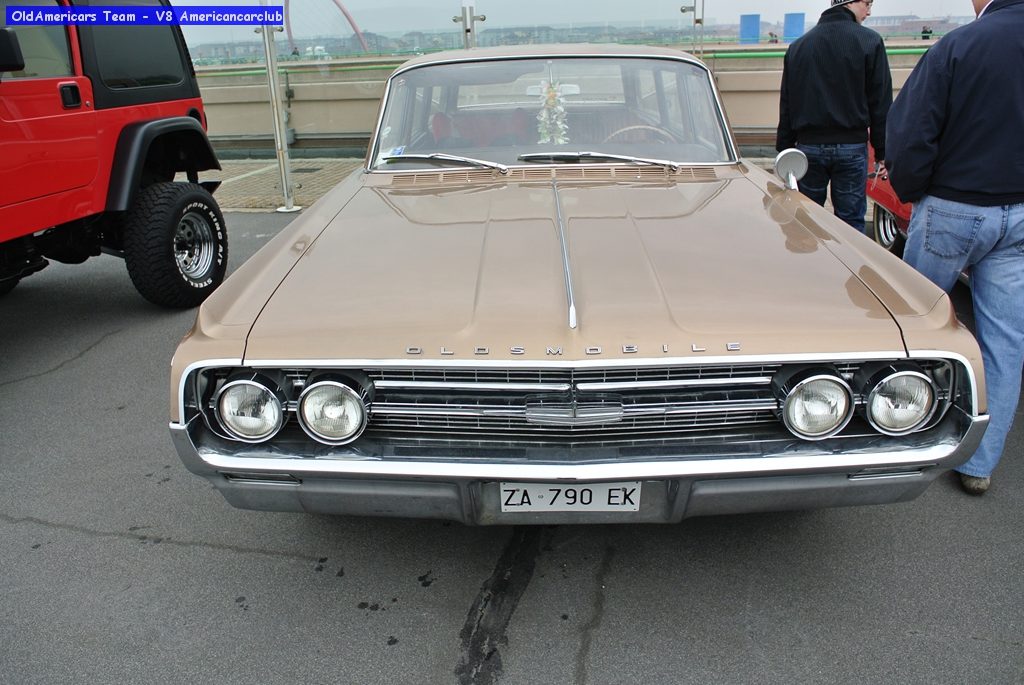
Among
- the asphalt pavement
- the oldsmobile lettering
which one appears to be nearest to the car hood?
the oldsmobile lettering

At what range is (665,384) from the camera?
82.7 inches

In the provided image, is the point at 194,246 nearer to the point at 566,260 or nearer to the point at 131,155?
the point at 131,155

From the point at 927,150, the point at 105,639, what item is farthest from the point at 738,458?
the point at 105,639

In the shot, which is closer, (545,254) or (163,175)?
(545,254)

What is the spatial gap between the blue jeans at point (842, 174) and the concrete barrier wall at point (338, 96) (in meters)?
5.23

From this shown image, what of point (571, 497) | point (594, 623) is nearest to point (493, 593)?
point (594, 623)

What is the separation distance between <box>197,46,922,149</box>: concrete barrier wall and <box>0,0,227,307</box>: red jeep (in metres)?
5.55

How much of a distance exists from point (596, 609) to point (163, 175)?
4.70 meters

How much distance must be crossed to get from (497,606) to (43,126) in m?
3.70

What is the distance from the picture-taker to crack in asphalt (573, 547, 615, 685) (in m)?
2.24

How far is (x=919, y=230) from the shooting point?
120 inches

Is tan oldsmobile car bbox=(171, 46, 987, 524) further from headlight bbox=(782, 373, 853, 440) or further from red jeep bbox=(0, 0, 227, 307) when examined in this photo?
red jeep bbox=(0, 0, 227, 307)

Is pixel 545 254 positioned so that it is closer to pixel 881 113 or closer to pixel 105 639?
pixel 105 639

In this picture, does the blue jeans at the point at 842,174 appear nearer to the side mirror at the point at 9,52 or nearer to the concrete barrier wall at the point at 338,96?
the side mirror at the point at 9,52
